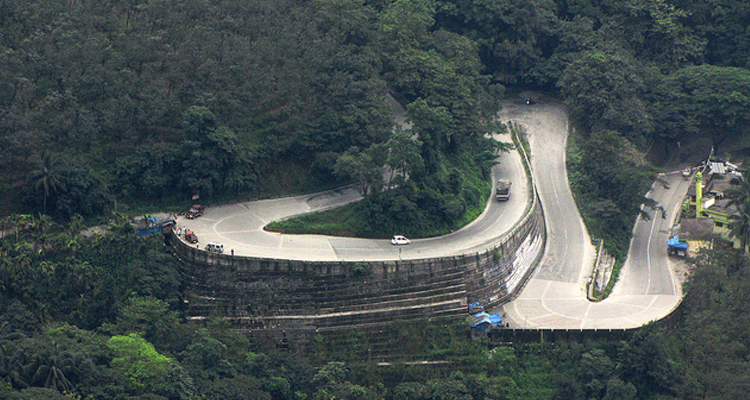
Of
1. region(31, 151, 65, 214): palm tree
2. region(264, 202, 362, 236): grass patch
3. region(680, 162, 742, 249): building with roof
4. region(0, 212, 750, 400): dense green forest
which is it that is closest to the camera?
region(0, 212, 750, 400): dense green forest

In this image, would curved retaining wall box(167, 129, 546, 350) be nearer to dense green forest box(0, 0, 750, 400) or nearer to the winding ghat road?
the winding ghat road

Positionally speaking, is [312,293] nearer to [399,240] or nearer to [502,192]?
[399,240]

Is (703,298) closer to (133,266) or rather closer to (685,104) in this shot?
(685,104)

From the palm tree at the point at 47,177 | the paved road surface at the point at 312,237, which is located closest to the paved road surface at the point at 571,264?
the paved road surface at the point at 312,237

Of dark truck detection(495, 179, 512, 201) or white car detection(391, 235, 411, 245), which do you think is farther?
dark truck detection(495, 179, 512, 201)

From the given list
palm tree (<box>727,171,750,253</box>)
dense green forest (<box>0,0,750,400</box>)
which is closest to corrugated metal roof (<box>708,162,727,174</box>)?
dense green forest (<box>0,0,750,400</box>)

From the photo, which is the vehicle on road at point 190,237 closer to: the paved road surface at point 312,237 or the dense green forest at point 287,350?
the paved road surface at point 312,237
